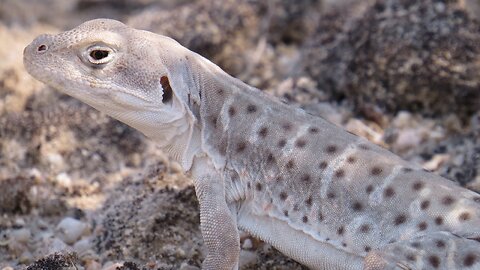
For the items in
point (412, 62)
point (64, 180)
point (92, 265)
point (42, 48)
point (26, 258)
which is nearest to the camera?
point (42, 48)

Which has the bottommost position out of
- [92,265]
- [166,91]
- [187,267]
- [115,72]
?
[92,265]

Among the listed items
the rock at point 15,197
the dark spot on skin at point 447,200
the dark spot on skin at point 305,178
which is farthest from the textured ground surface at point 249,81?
the dark spot on skin at point 447,200

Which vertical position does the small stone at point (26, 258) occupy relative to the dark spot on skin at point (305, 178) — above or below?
below

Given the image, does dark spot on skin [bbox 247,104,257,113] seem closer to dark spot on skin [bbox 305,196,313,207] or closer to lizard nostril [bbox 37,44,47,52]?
dark spot on skin [bbox 305,196,313,207]

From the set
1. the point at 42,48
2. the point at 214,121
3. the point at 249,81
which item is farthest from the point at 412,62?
the point at 42,48

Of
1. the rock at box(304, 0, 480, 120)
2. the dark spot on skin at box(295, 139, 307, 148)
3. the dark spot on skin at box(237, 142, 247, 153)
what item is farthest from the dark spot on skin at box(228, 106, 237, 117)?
the rock at box(304, 0, 480, 120)

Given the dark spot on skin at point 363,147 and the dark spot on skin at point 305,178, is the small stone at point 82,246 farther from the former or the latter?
the dark spot on skin at point 363,147

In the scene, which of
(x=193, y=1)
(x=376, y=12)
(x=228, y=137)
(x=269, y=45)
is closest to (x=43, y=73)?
(x=228, y=137)

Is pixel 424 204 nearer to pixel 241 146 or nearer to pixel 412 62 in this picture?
pixel 241 146

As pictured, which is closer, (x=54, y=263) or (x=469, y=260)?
(x=469, y=260)
